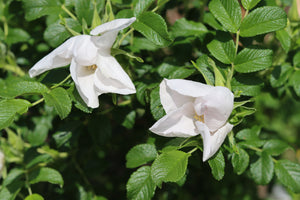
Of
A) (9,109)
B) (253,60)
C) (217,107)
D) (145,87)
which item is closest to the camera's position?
(217,107)

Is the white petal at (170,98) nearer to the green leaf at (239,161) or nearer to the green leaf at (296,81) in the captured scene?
the green leaf at (239,161)

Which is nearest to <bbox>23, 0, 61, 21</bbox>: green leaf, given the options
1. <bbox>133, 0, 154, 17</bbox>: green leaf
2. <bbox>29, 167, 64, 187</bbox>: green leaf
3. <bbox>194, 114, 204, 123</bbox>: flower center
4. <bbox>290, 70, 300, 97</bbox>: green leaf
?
<bbox>133, 0, 154, 17</bbox>: green leaf

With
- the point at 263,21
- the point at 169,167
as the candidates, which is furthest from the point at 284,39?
the point at 169,167

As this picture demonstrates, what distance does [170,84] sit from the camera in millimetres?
992

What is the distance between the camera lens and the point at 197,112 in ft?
3.31

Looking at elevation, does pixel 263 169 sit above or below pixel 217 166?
below

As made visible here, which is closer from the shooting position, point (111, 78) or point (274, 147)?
point (111, 78)

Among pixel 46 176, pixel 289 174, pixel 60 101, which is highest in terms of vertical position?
pixel 60 101

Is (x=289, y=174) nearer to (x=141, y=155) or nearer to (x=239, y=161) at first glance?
(x=239, y=161)

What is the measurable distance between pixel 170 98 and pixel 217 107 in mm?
150

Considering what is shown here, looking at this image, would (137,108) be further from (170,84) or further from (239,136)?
(170,84)

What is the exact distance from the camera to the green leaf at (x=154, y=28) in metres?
1.10

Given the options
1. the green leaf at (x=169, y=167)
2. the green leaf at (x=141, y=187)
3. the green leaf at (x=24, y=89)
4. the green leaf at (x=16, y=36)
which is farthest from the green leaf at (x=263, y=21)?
the green leaf at (x=16, y=36)

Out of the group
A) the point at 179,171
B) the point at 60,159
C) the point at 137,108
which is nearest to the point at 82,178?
the point at 60,159
